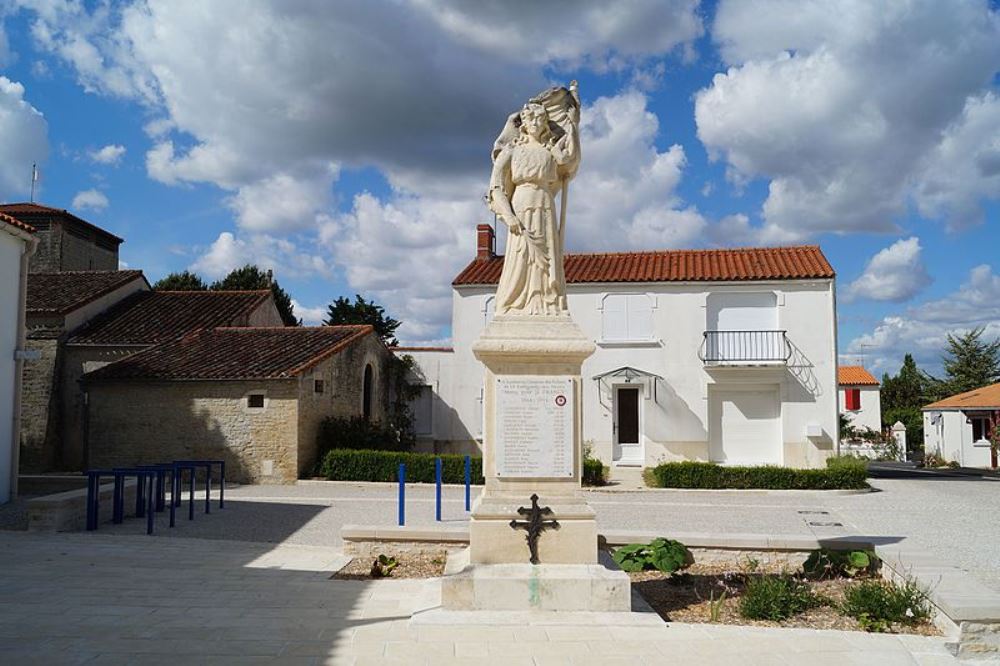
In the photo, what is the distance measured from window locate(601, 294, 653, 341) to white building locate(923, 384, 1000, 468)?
648 inches

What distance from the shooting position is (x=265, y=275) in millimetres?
38719

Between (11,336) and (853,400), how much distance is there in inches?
1533

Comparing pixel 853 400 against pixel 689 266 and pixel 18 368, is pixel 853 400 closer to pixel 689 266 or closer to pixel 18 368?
pixel 689 266

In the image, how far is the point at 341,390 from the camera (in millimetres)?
20766

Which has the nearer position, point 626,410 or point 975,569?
point 975,569

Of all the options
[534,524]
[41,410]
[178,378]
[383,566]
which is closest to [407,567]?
[383,566]

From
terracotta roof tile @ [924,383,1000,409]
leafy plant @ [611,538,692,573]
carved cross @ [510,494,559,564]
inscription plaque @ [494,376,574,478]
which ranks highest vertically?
terracotta roof tile @ [924,383,1000,409]

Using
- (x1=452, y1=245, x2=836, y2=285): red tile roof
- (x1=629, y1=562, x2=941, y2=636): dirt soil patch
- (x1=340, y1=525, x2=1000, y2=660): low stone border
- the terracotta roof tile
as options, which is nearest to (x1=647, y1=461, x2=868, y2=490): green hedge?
(x1=452, y1=245, x2=836, y2=285): red tile roof

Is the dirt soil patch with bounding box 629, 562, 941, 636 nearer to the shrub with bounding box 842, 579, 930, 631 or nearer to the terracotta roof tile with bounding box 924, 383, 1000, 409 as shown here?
the shrub with bounding box 842, 579, 930, 631

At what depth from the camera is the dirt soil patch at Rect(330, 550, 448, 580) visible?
740cm

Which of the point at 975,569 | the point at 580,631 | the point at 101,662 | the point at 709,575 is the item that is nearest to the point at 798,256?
the point at 975,569

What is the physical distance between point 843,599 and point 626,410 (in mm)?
16710

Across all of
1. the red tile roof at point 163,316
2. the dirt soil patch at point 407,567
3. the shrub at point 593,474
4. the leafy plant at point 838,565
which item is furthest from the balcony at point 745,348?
the dirt soil patch at point 407,567

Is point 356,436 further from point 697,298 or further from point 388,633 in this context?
point 388,633
